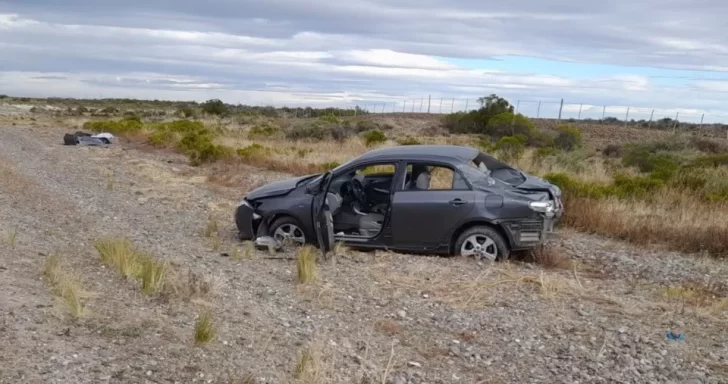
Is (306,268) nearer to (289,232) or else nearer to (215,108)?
(289,232)

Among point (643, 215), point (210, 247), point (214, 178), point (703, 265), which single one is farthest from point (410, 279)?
point (214, 178)

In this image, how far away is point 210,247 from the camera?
10.4 meters

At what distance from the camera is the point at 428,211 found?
9.29 metres

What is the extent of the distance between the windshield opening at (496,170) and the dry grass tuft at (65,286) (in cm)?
493

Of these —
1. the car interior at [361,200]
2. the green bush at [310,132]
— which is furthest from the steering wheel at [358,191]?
the green bush at [310,132]

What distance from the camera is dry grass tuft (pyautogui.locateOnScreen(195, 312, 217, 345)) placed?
5.96m

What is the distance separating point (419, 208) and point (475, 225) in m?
0.73

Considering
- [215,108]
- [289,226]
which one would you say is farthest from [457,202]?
[215,108]

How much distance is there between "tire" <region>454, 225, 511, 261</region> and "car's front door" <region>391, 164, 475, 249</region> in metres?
0.21

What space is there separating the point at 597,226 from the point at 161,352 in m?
8.36

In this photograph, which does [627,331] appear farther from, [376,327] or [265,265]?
[265,265]

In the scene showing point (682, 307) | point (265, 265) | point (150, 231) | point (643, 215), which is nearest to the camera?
point (682, 307)

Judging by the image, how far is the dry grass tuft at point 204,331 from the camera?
5965 mm

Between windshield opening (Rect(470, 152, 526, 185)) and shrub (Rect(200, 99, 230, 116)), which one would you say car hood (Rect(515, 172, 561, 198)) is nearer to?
windshield opening (Rect(470, 152, 526, 185))
